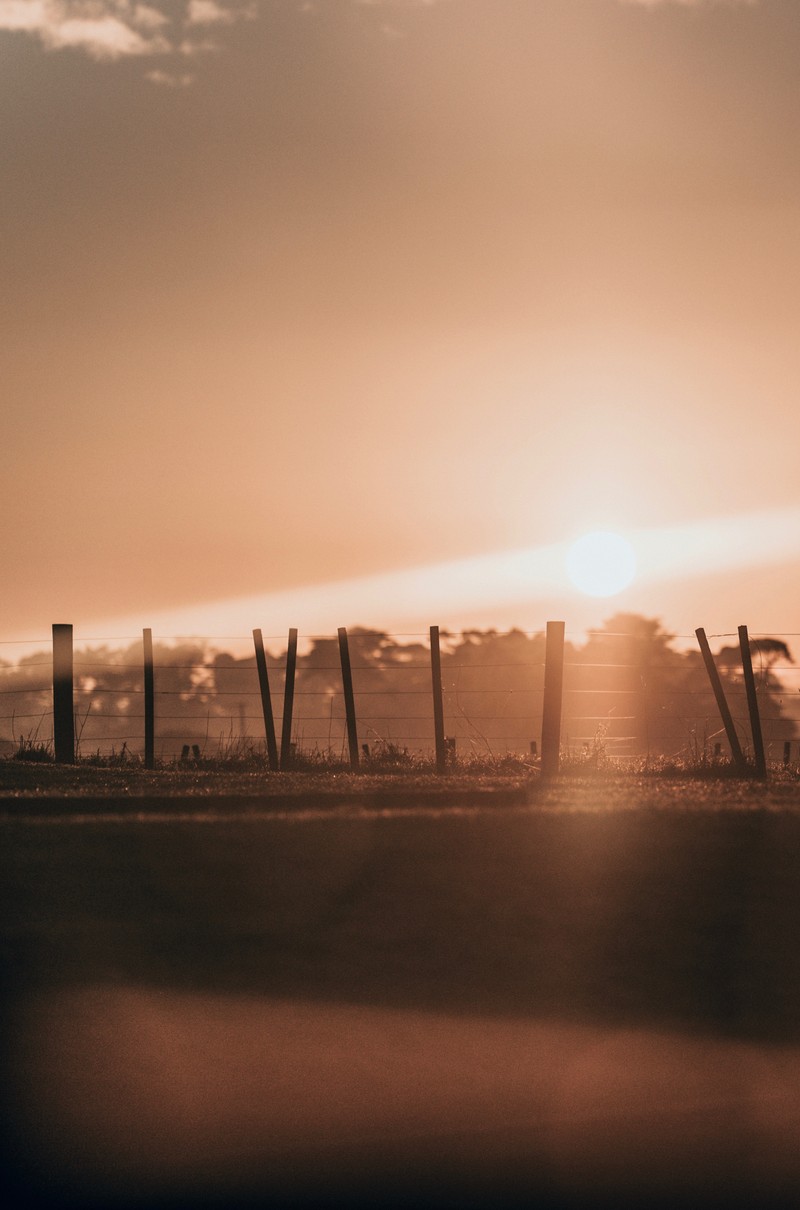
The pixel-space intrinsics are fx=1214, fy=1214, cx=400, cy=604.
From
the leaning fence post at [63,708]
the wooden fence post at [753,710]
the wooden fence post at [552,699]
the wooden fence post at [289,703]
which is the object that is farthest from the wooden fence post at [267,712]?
the wooden fence post at [753,710]

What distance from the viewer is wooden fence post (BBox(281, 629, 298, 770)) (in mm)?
16406

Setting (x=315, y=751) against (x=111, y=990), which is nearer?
(x=111, y=990)

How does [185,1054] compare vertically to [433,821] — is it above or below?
below

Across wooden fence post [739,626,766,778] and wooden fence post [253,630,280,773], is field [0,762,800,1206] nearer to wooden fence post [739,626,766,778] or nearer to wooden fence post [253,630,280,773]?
wooden fence post [739,626,766,778]

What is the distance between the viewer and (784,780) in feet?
47.4

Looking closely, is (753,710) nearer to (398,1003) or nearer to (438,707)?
(438,707)

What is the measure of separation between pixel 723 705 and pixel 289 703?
5776 millimetres

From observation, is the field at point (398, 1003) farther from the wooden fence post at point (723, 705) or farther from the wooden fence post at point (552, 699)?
the wooden fence post at point (723, 705)

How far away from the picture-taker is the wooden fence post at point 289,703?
16406 mm

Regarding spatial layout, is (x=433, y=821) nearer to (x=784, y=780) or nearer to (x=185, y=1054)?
(x=185, y=1054)

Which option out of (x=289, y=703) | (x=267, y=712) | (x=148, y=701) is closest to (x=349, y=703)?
(x=289, y=703)

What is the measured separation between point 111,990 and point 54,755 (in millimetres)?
11081

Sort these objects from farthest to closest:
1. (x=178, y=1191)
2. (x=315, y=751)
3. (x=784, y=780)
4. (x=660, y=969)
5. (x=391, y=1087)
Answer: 1. (x=315, y=751)
2. (x=784, y=780)
3. (x=660, y=969)
4. (x=391, y=1087)
5. (x=178, y=1191)

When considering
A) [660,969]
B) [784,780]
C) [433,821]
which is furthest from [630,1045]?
[784,780]
